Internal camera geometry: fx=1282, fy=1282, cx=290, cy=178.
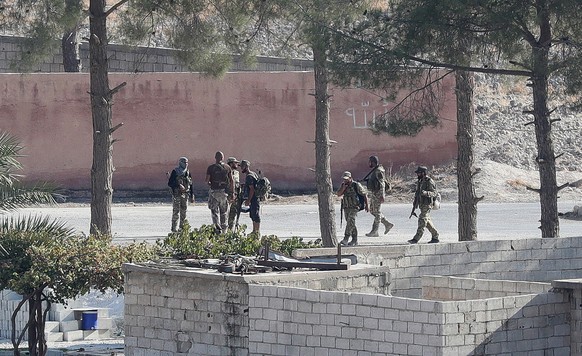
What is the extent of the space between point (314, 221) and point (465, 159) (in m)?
6.78

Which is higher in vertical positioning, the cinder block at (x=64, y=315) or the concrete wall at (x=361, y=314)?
the concrete wall at (x=361, y=314)

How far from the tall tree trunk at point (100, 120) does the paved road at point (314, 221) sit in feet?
12.8

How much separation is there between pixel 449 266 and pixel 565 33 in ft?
15.3

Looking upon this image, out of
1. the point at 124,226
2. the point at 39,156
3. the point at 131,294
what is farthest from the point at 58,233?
the point at 39,156

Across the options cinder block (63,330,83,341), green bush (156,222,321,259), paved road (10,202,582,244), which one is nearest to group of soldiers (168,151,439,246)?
paved road (10,202,582,244)

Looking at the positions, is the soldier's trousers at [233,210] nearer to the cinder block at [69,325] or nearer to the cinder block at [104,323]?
the cinder block at [104,323]

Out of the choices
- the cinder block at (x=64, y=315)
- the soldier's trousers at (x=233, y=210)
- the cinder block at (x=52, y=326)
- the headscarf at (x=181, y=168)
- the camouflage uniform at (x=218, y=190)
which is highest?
the headscarf at (x=181, y=168)

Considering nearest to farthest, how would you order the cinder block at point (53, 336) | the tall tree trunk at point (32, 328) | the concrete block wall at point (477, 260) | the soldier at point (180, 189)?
the tall tree trunk at point (32, 328), the concrete block wall at point (477, 260), the cinder block at point (53, 336), the soldier at point (180, 189)

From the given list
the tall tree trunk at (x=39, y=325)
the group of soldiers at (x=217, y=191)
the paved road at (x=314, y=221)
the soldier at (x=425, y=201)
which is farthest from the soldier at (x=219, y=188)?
the tall tree trunk at (x=39, y=325)

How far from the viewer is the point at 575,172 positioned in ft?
115

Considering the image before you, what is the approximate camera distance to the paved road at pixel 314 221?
960 inches

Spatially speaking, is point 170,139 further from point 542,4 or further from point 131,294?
point 131,294

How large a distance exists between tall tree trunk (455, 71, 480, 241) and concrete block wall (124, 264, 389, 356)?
24.8 feet

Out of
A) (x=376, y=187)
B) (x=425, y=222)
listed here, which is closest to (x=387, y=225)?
(x=376, y=187)
